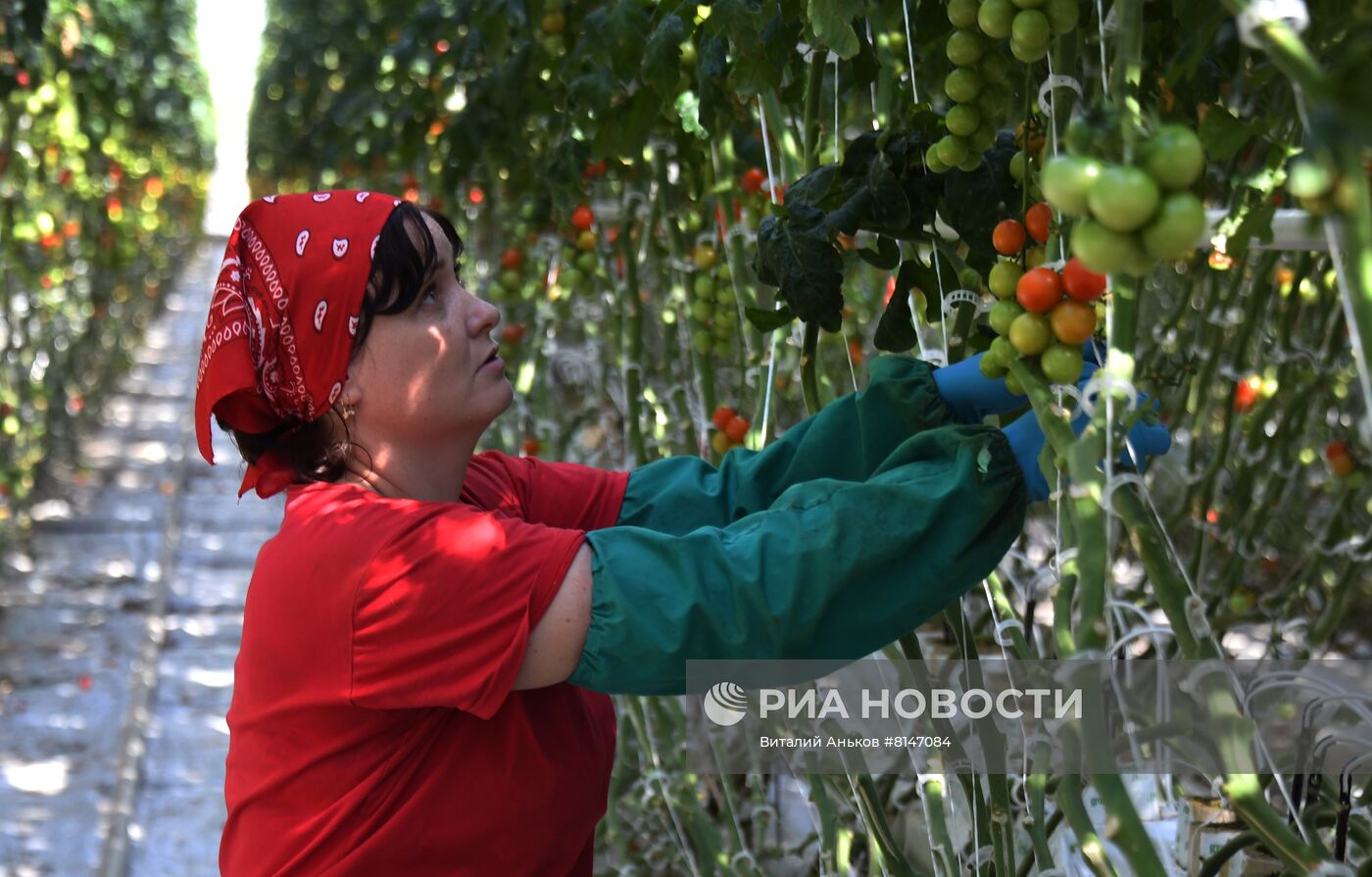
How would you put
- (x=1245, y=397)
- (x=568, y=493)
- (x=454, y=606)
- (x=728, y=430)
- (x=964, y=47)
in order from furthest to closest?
(x=1245, y=397) → (x=728, y=430) → (x=568, y=493) → (x=454, y=606) → (x=964, y=47)

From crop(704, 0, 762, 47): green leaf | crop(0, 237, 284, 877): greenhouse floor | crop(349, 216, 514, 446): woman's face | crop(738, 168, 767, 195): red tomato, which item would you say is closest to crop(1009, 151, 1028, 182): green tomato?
crop(704, 0, 762, 47): green leaf

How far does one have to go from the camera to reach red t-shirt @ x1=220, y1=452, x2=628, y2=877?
3.07ft

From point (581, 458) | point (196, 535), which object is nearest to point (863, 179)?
point (581, 458)

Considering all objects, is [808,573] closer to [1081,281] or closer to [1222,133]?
[1081,281]

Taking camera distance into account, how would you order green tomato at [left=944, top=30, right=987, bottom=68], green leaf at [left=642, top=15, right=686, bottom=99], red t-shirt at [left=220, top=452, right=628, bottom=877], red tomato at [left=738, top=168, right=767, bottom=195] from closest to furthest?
green tomato at [left=944, top=30, right=987, bottom=68], red t-shirt at [left=220, top=452, right=628, bottom=877], green leaf at [left=642, top=15, right=686, bottom=99], red tomato at [left=738, top=168, right=767, bottom=195]

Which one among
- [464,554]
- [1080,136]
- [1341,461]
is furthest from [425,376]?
[1341,461]

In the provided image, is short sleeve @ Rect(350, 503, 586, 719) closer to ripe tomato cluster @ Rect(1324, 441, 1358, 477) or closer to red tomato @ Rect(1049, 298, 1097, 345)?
red tomato @ Rect(1049, 298, 1097, 345)

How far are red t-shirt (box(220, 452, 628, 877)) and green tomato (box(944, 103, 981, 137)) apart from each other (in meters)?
0.38

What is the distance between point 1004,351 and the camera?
779mm

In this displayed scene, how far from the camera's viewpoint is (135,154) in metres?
6.34

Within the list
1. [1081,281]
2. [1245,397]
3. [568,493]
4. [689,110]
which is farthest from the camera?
[1245,397]

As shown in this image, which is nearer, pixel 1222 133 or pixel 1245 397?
pixel 1222 133

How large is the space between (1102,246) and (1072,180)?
30mm

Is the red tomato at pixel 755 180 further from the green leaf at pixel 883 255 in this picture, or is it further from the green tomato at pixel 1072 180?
the green tomato at pixel 1072 180
